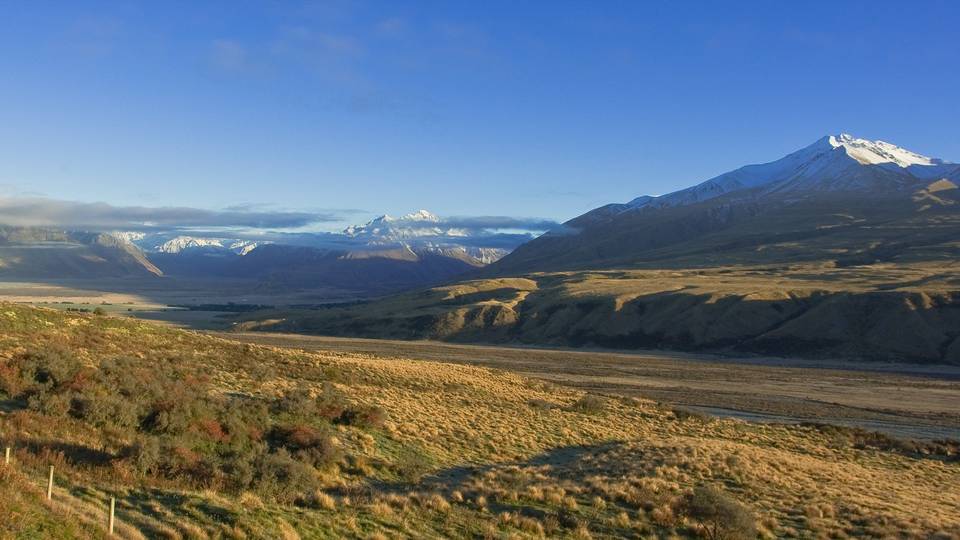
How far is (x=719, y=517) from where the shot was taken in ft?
55.1

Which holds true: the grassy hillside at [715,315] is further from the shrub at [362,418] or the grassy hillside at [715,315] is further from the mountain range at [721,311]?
the shrub at [362,418]

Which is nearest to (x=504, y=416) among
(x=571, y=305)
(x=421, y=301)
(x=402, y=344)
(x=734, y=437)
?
(x=734, y=437)

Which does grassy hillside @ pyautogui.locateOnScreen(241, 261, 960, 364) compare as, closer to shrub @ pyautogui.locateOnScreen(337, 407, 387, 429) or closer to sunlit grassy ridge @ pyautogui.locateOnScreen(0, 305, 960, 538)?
sunlit grassy ridge @ pyautogui.locateOnScreen(0, 305, 960, 538)

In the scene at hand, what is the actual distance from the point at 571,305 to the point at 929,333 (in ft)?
186

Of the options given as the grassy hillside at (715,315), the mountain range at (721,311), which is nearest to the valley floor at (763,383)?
the grassy hillside at (715,315)

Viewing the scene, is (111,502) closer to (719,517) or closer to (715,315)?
(719,517)

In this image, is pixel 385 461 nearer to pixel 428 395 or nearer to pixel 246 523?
pixel 246 523

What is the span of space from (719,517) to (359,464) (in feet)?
31.1

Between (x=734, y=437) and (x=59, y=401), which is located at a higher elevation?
(x=59, y=401)

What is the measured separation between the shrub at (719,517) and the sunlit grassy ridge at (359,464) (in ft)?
0.18

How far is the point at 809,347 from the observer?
→ 10319 centimetres

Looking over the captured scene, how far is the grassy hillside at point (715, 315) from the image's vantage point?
103m

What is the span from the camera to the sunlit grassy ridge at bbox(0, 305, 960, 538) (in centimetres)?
1350

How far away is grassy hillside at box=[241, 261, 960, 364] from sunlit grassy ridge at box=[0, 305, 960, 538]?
73.8 m
